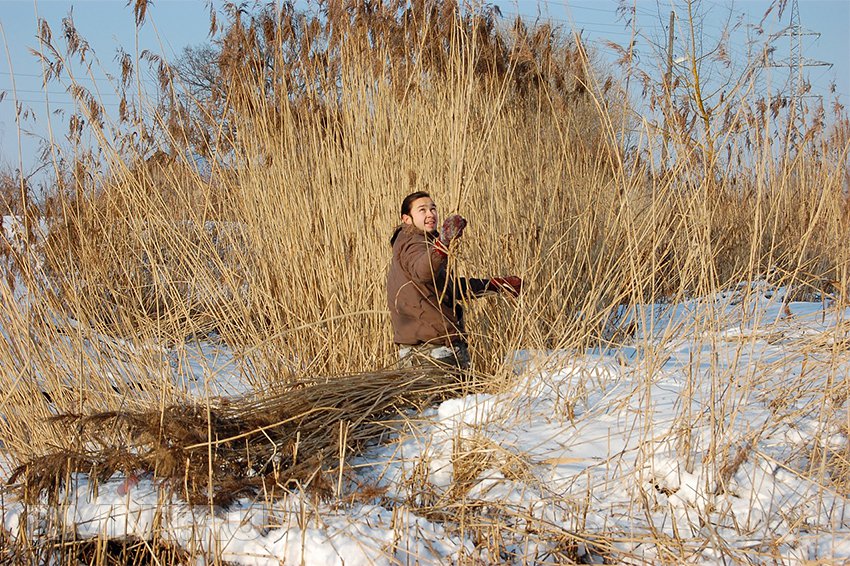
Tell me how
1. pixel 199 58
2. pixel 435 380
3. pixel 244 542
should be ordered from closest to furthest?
pixel 244 542
pixel 435 380
pixel 199 58

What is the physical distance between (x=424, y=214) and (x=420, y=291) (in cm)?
31

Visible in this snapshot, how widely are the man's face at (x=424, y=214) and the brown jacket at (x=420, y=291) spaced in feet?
0.10

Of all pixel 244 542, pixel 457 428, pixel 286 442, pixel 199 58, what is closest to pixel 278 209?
pixel 286 442

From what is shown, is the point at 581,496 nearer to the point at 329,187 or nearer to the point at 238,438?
the point at 238,438

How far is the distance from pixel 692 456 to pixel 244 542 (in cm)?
131

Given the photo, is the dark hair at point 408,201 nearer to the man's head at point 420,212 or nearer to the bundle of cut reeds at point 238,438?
the man's head at point 420,212

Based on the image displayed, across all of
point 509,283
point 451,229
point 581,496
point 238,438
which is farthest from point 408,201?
point 581,496

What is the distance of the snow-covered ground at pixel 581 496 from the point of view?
72.6 inches

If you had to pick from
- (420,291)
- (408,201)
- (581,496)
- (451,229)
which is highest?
(408,201)

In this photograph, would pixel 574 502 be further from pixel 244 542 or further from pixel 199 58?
pixel 199 58

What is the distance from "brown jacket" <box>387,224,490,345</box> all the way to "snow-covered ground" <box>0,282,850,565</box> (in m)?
0.52

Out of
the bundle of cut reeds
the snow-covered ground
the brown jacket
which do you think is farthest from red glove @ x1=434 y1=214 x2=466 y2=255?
the snow-covered ground

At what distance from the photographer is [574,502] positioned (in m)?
1.99

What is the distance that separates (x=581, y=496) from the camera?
82.4 inches
